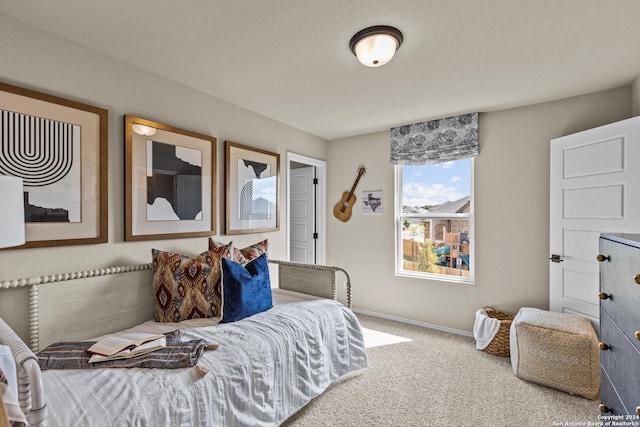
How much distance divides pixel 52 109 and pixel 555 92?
12.3 ft

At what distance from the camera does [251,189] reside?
312cm

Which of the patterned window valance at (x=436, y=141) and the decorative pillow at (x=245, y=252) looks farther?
the patterned window valance at (x=436, y=141)

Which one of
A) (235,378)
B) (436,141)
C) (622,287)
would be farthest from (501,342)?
(235,378)

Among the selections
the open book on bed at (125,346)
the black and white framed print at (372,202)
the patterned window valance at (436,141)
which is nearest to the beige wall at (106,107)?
the open book on bed at (125,346)

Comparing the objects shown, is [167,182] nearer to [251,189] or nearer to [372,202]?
[251,189]

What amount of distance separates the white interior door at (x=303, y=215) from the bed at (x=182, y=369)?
1.65m

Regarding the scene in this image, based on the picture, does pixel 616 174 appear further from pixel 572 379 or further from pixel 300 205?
pixel 300 205

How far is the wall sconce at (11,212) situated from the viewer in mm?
1215

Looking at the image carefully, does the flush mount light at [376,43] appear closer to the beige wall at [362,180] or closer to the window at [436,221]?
the beige wall at [362,180]

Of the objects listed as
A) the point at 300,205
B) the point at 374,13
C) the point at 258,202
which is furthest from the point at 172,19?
the point at 300,205

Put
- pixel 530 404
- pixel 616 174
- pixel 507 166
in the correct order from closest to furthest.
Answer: pixel 530 404
pixel 616 174
pixel 507 166

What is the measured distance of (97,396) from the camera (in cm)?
121

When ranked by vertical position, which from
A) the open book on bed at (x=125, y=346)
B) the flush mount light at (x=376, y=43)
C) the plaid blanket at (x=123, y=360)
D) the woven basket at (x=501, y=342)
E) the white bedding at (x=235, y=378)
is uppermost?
the flush mount light at (x=376, y=43)

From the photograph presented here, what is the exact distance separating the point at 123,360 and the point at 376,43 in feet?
7.11
